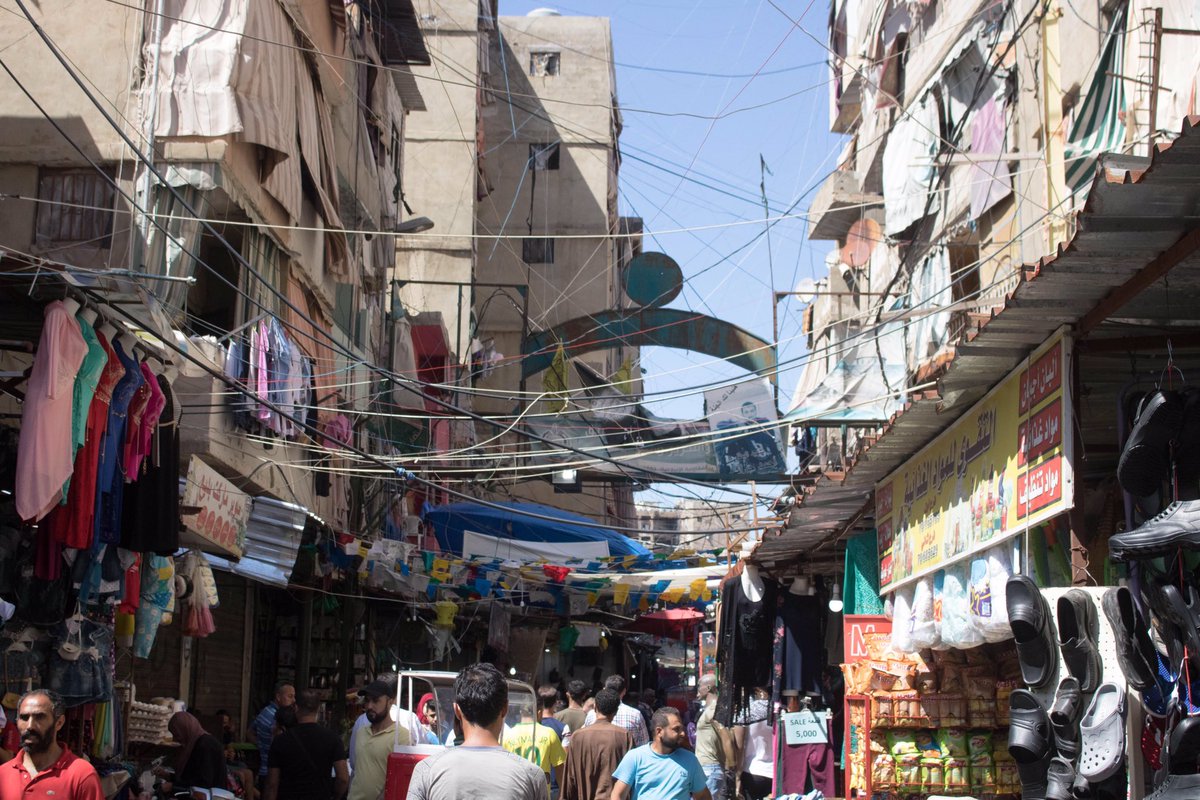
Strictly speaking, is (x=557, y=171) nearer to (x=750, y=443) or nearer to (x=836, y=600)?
(x=750, y=443)

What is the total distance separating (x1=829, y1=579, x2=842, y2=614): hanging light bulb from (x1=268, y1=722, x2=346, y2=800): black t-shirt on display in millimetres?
5812

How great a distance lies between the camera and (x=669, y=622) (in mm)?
28156

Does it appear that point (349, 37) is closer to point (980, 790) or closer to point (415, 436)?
point (415, 436)

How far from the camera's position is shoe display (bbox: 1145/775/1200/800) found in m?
4.41

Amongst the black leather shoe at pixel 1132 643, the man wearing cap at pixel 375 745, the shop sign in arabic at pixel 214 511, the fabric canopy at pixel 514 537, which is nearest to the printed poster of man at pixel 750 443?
the fabric canopy at pixel 514 537

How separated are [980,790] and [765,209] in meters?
6.90

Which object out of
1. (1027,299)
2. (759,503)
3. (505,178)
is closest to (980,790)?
(1027,299)

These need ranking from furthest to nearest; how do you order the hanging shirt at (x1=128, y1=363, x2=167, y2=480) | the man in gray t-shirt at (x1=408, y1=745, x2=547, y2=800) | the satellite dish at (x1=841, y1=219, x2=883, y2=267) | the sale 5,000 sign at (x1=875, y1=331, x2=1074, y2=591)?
the satellite dish at (x1=841, y1=219, x2=883, y2=267), the hanging shirt at (x1=128, y1=363, x2=167, y2=480), the sale 5,000 sign at (x1=875, y1=331, x2=1074, y2=591), the man in gray t-shirt at (x1=408, y1=745, x2=547, y2=800)

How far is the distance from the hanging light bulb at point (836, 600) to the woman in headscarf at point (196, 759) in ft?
18.6

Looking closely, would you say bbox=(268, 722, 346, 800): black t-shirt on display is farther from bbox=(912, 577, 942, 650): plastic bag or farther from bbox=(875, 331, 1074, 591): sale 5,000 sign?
bbox=(875, 331, 1074, 591): sale 5,000 sign

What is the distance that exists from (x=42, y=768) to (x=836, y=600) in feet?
28.3

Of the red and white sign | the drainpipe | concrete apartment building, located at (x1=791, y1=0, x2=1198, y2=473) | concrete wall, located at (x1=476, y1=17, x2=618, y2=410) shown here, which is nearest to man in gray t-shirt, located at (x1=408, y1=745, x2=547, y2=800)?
concrete apartment building, located at (x1=791, y1=0, x2=1198, y2=473)

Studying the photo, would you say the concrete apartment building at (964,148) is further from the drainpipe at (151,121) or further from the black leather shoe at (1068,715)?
the drainpipe at (151,121)

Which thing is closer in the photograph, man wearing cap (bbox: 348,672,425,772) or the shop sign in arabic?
man wearing cap (bbox: 348,672,425,772)
